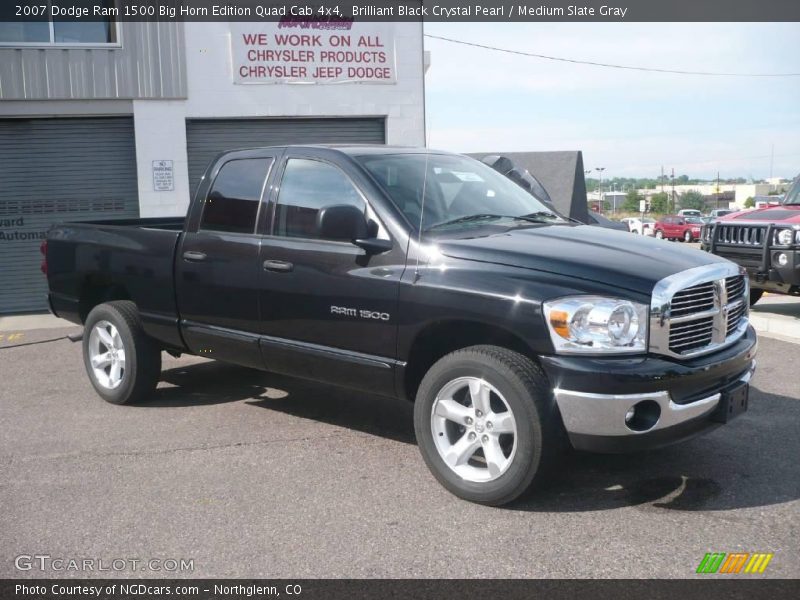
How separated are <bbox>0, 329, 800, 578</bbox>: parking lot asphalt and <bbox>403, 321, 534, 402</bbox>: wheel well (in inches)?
22.5

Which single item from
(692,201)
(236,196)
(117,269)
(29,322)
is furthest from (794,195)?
(692,201)

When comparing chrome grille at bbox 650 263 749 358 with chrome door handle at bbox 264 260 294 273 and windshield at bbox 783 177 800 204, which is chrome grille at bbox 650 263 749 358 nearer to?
chrome door handle at bbox 264 260 294 273

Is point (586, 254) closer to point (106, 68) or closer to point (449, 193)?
point (449, 193)

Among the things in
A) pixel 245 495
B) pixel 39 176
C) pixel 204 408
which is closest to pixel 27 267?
pixel 39 176

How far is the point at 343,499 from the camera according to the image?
14.7ft

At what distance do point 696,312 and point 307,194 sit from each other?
7.95 ft

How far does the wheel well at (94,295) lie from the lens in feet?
22.1

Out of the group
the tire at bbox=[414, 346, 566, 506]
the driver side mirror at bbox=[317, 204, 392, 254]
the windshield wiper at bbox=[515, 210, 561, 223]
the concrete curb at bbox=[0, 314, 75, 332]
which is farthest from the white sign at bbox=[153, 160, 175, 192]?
the tire at bbox=[414, 346, 566, 506]

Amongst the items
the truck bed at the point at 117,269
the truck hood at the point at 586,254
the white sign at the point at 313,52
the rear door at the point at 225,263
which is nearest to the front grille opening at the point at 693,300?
the truck hood at the point at 586,254

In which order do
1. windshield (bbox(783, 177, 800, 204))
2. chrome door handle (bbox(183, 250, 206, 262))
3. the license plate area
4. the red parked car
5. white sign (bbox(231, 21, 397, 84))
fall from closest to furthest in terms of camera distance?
the license plate area → chrome door handle (bbox(183, 250, 206, 262)) → windshield (bbox(783, 177, 800, 204)) → white sign (bbox(231, 21, 397, 84)) → the red parked car

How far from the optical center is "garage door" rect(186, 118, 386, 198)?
44.4ft

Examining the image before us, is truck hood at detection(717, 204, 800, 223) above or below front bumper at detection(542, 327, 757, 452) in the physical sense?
above

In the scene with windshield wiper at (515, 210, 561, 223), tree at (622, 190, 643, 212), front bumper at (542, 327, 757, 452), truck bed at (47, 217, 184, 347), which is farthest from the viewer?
tree at (622, 190, 643, 212)
